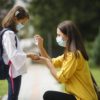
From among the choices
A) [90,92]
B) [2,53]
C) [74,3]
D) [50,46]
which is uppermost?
[2,53]

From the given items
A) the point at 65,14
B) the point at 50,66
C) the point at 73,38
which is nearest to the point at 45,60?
the point at 50,66

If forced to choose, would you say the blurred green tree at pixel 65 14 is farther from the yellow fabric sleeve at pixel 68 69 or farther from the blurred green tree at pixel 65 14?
the yellow fabric sleeve at pixel 68 69

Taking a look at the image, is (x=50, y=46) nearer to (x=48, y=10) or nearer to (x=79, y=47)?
(x=48, y=10)

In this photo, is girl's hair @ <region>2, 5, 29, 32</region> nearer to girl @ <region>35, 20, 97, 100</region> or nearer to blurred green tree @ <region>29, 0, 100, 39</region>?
girl @ <region>35, 20, 97, 100</region>

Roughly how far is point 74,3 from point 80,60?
3146 centimetres

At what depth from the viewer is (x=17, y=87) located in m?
8.34

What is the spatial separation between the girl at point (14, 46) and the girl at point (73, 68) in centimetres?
35

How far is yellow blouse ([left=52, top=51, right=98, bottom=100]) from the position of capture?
7819 millimetres

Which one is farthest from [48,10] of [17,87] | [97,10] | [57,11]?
[17,87]

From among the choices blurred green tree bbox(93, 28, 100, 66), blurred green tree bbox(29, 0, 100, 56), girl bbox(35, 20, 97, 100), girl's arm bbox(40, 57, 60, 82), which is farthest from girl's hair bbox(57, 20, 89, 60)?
blurred green tree bbox(29, 0, 100, 56)

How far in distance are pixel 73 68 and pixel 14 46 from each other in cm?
88

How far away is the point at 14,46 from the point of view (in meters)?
8.02

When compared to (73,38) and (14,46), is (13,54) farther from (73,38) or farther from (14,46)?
(73,38)

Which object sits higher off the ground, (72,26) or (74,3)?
(72,26)
